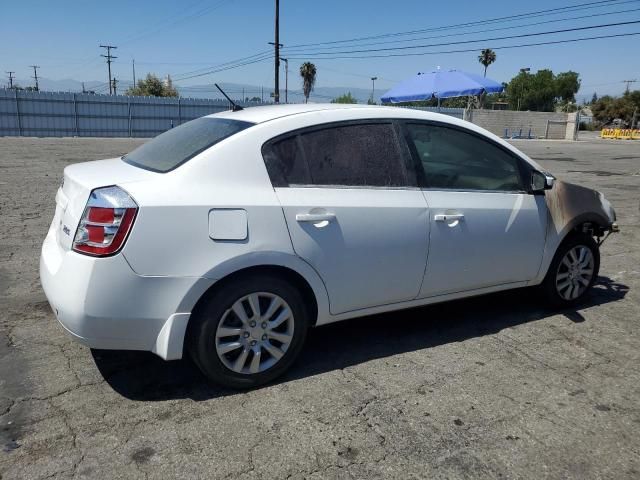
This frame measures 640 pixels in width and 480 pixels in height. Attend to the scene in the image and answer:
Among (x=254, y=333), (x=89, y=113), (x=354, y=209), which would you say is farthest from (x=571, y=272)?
(x=89, y=113)

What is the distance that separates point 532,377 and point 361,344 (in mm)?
1151

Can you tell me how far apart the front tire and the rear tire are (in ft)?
7.57

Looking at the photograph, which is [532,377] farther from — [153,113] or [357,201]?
[153,113]

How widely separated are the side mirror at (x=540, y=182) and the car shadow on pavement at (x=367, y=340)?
1.08 m

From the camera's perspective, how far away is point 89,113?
1227 inches

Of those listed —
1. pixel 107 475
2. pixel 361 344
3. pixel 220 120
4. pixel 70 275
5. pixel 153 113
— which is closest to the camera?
pixel 107 475

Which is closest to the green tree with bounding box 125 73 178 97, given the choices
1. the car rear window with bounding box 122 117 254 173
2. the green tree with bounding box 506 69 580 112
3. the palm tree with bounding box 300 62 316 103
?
the palm tree with bounding box 300 62 316 103

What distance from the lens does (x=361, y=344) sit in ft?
12.9

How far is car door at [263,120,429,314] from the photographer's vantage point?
322 cm

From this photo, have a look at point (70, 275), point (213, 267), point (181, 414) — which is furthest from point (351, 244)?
point (70, 275)

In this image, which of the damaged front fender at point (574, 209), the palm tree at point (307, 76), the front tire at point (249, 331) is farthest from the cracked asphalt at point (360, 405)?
the palm tree at point (307, 76)

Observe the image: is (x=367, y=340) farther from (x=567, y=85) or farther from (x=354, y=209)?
(x=567, y=85)

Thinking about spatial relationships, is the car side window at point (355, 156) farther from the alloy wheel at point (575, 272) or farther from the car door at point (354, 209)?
the alloy wheel at point (575, 272)

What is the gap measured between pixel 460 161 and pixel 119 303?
251 cm
